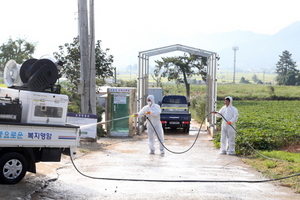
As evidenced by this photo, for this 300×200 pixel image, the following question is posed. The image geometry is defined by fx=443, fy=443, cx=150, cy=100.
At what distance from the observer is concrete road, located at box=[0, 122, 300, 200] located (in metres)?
8.44

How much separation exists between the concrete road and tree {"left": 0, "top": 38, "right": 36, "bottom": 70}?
2020 cm

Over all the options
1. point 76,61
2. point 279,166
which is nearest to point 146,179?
point 279,166

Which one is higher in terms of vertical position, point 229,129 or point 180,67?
point 180,67

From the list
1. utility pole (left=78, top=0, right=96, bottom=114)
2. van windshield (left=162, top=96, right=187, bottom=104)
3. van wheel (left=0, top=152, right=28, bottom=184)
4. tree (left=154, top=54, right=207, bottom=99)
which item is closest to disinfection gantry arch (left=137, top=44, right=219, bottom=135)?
van windshield (left=162, top=96, right=187, bottom=104)

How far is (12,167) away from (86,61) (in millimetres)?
7885

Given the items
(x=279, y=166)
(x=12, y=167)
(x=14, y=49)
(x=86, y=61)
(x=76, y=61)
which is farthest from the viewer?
(x=14, y=49)

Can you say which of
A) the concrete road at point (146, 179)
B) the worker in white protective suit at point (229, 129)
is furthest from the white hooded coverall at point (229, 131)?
the concrete road at point (146, 179)

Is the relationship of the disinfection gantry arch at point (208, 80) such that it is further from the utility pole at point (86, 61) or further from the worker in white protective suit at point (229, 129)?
the utility pole at point (86, 61)

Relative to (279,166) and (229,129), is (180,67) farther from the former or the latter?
(279,166)

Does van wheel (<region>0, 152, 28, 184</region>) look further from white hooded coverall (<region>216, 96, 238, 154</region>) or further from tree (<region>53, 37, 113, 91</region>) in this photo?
tree (<region>53, 37, 113, 91</region>)

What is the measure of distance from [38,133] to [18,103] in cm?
74

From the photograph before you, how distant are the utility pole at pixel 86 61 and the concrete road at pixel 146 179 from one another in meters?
2.40

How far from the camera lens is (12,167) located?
28.7 ft

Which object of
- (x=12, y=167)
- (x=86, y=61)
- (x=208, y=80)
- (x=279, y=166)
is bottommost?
(x=279, y=166)
